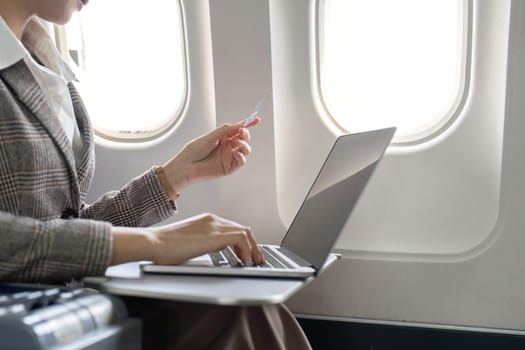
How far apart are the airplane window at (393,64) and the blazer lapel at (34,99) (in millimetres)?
709

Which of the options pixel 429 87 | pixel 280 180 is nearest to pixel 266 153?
pixel 280 180

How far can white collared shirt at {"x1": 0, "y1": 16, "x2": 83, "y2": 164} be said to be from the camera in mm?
781

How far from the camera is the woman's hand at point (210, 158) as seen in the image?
41.9 inches

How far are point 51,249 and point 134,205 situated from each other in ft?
1.28

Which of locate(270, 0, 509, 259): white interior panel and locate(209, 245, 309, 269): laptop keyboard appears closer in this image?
locate(209, 245, 309, 269): laptop keyboard

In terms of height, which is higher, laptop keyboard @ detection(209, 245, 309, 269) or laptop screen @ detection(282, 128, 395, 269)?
laptop screen @ detection(282, 128, 395, 269)

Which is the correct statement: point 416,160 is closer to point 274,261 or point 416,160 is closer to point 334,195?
point 334,195

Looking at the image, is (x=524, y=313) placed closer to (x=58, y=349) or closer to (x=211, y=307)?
(x=211, y=307)

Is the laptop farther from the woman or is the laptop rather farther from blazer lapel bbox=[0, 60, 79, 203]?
blazer lapel bbox=[0, 60, 79, 203]

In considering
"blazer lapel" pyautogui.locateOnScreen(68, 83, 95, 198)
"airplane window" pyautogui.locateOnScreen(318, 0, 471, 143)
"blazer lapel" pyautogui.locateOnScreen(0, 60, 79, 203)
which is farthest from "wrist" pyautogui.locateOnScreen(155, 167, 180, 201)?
"airplane window" pyautogui.locateOnScreen(318, 0, 471, 143)

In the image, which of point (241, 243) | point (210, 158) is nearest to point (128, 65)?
point (210, 158)

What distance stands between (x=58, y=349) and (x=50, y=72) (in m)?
0.58

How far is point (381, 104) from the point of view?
4.09 ft

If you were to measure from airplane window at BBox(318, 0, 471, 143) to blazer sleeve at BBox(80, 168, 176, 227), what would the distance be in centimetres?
53
